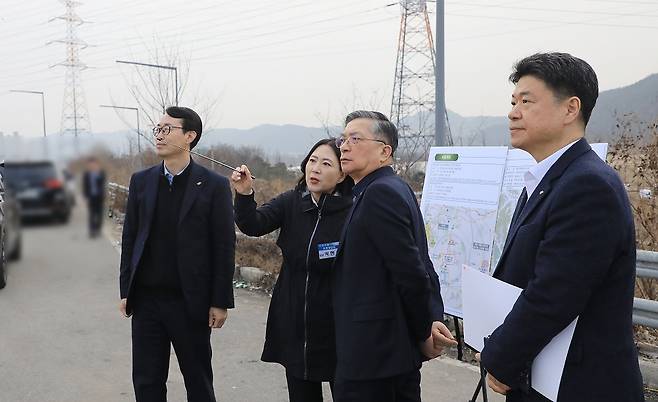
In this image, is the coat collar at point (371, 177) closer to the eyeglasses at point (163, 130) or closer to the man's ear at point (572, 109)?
the man's ear at point (572, 109)

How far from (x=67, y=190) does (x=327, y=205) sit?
2270mm

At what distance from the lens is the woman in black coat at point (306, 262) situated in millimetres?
2922

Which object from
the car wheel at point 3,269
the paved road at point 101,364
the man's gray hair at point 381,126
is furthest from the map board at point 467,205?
the car wheel at point 3,269

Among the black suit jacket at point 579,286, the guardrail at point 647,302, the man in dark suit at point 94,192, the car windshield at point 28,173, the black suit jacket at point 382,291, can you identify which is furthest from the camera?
the guardrail at point 647,302

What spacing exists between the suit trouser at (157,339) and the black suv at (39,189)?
93.3 inches

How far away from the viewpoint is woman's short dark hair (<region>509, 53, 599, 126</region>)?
1.80 m

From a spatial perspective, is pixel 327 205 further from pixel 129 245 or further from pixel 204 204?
pixel 129 245

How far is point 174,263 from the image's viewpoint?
10.1 feet

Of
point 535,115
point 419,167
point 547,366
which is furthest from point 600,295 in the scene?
point 419,167

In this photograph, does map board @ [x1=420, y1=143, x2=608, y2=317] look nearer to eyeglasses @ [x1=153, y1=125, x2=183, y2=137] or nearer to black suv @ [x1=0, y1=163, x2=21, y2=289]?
eyeglasses @ [x1=153, y1=125, x2=183, y2=137]

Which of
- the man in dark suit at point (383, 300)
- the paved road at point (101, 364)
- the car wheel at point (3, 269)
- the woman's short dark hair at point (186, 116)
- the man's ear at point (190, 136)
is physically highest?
the woman's short dark hair at point (186, 116)

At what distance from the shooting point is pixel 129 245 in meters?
3.07

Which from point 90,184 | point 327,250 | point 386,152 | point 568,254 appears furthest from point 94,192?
point 327,250

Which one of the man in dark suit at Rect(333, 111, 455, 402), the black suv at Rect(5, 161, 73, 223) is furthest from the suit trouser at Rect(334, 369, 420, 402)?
the black suv at Rect(5, 161, 73, 223)
